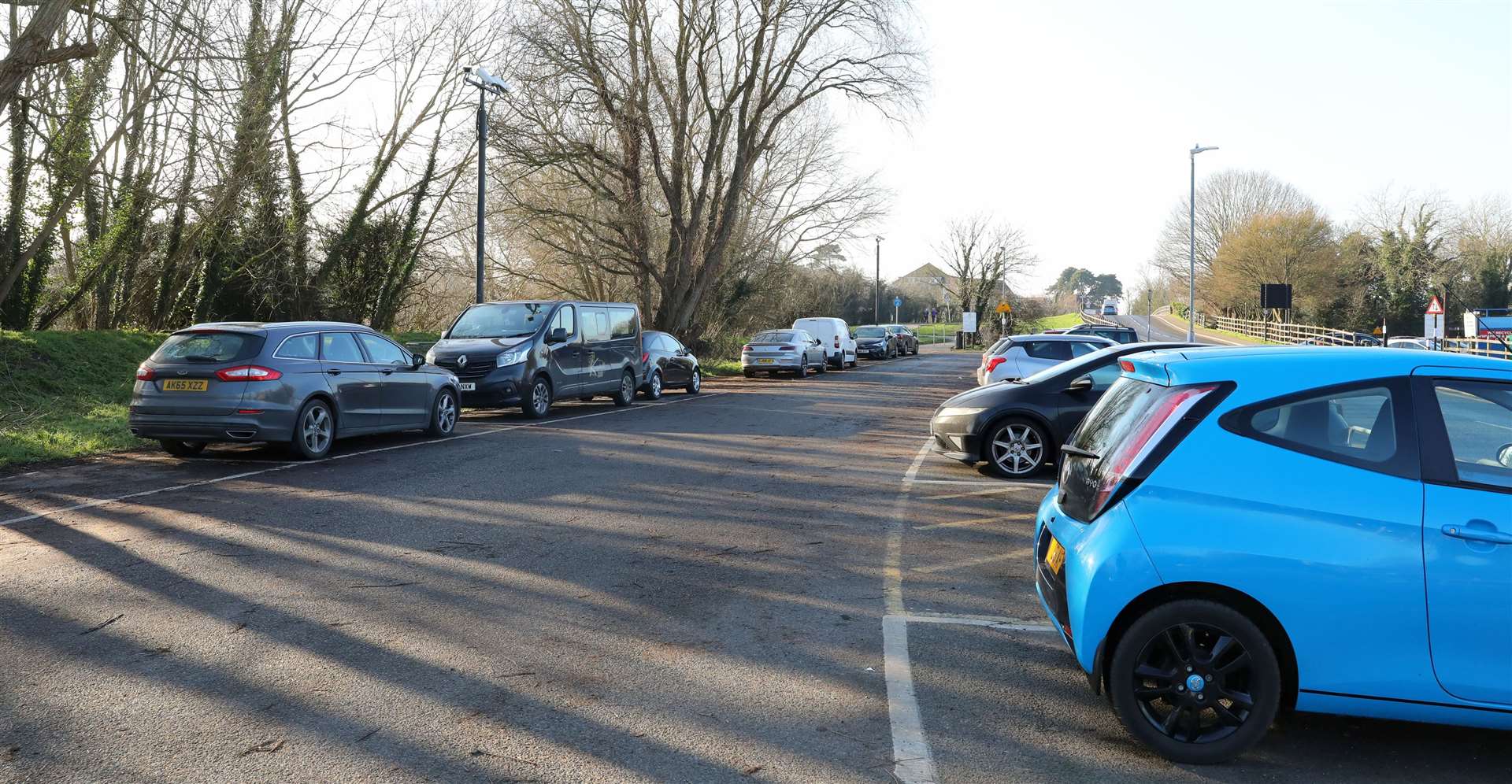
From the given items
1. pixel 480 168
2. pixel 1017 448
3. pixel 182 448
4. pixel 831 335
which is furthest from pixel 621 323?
pixel 831 335

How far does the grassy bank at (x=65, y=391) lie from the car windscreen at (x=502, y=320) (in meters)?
5.02

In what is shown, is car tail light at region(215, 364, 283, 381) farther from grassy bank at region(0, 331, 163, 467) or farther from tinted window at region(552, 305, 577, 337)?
tinted window at region(552, 305, 577, 337)

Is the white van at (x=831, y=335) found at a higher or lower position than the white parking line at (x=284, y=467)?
higher

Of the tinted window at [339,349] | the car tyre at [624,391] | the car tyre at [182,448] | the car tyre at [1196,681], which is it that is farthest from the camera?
the car tyre at [624,391]

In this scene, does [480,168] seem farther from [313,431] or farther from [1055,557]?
[1055,557]

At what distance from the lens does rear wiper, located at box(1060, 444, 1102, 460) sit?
443cm

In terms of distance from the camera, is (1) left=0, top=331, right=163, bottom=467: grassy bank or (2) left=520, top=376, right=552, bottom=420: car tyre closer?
(1) left=0, top=331, right=163, bottom=467: grassy bank

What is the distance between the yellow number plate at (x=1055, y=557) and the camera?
14.4ft

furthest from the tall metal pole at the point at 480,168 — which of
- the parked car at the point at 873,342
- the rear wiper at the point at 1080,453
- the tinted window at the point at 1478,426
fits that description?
the parked car at the point at 873,342

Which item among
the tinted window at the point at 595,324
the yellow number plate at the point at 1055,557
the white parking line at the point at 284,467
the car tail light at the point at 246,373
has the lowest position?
the white parking line at the point at 284,467

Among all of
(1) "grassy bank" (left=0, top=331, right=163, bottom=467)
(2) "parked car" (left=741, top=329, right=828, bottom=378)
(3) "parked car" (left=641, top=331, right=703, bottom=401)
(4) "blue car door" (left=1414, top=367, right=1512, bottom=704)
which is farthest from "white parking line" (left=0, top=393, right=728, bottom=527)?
(2) "parked car" (left=741, top=329, right=828, bottom=378)

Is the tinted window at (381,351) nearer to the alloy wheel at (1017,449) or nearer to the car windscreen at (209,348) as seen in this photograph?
the car windscreen at (209,348)

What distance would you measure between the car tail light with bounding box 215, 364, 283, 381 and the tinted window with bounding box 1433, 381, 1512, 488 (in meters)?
10.5

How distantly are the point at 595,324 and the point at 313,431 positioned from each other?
24.1 ft
